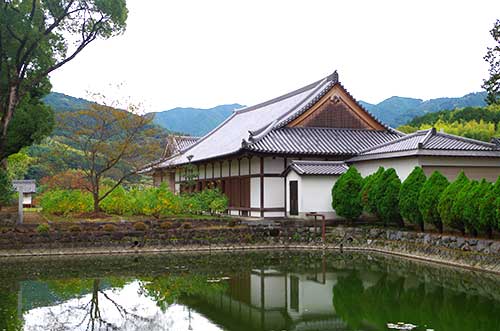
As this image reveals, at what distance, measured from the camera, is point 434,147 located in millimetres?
24812

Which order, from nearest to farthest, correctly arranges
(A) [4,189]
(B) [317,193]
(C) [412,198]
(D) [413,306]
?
1. (D) [413,306]
2. (C) [412,198]
3. (A) [4,189]
4. (B) [317,193]

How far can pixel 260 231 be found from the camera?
81.6 feet

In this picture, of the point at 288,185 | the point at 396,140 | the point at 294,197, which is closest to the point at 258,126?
the point at 288,185

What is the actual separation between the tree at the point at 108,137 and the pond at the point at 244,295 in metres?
6.88

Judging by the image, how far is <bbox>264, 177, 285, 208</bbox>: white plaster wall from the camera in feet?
93.9

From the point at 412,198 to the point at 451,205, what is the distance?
8.92 ft

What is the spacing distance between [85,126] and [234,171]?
9.33 metres

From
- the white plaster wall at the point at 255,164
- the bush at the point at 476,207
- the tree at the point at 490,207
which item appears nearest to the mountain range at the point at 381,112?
the white plaster wall at the point at 255,164

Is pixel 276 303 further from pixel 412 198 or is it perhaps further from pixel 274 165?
pixel 274 165

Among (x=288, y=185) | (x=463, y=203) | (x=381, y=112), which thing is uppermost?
(x=381, y=112)

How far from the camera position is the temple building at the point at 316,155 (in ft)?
84.1

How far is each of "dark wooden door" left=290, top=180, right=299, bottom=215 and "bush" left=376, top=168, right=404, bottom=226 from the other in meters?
4.71

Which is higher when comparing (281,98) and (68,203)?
(281,98)

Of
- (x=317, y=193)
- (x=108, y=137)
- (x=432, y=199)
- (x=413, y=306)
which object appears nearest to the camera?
(x=413, y=306)
